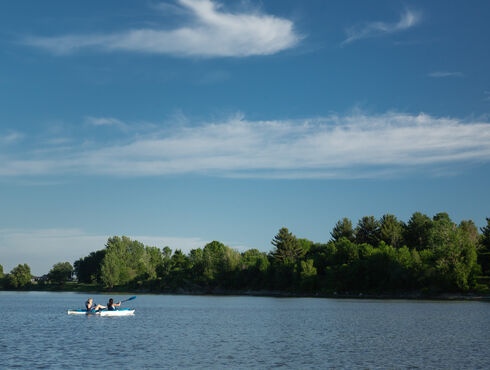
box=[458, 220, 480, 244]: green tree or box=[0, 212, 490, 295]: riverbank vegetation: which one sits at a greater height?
box=[458, 220, 480, 244]: green tree

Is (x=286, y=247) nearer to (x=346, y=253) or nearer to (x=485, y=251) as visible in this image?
(x=346, y=253)

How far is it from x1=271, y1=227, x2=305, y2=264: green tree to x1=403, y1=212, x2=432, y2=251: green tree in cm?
3154

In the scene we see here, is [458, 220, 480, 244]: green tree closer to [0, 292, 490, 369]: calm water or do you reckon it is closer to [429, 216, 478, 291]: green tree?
[429, 216, 478, 291]: green tree

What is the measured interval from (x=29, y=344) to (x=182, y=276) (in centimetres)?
13646

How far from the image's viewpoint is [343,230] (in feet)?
514

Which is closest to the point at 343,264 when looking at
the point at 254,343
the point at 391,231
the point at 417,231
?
the point at 391,231

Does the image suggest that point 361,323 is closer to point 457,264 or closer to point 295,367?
point 295,367

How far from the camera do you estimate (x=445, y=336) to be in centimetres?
4131

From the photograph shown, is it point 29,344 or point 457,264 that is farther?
point 457,264

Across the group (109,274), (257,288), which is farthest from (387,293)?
(109,274)

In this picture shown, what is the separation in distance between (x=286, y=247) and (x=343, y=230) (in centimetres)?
1814

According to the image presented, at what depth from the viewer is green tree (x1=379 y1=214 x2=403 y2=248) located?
142 m

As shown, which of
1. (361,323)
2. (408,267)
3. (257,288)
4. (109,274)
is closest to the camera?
(361,323)

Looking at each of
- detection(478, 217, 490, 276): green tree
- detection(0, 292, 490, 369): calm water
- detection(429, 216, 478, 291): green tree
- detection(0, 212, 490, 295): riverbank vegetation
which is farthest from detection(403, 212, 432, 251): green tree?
detection(0, 292, 490, 369): calm water
